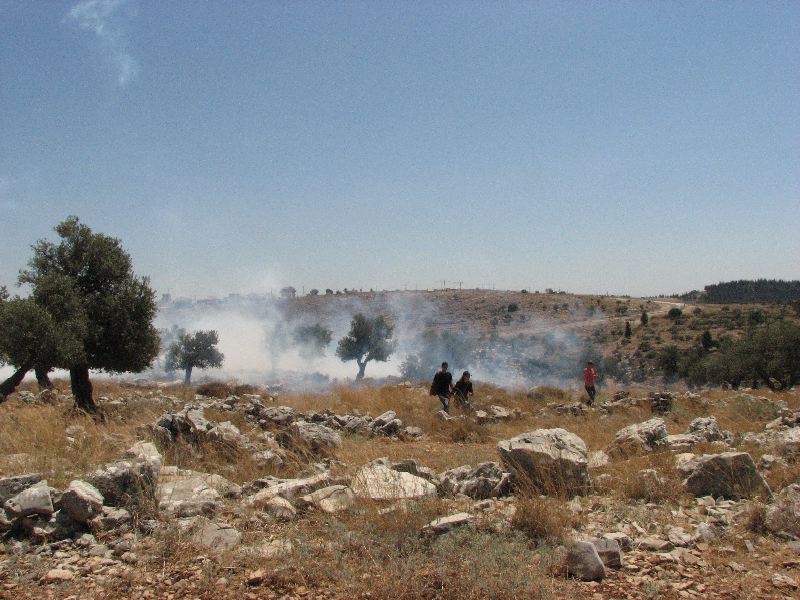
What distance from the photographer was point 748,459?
6.62 meters

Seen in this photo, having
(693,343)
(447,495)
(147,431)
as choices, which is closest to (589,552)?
(447,495)

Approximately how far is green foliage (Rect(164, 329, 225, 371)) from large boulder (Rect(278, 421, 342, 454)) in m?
44.3

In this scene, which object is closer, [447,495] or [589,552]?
[589,552]

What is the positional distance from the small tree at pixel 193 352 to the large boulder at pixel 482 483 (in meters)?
48.2

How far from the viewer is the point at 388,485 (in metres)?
6.29

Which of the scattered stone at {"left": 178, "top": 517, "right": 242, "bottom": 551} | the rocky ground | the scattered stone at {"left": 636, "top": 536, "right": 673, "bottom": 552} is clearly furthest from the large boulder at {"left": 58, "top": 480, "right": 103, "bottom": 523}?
the scattered stone at {"left": 636, "top": 536, "right": 673, "bottom": 552}

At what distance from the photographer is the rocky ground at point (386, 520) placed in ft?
14.3

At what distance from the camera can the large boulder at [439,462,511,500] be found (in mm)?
6852

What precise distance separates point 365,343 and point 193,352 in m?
17.9

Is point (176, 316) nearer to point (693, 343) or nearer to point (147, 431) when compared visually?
point (693, 343)

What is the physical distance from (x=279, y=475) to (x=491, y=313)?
83173mm

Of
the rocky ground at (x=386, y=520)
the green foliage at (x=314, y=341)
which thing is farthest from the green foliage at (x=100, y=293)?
the green foliage at (x=314, y=341)

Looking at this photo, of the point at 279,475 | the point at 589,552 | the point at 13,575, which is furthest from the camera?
the point at 279,475

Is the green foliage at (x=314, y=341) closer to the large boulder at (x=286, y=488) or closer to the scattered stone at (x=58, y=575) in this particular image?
the large boulder at (x=286, y=488)
